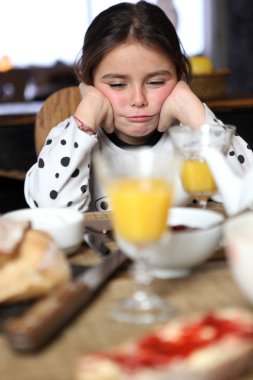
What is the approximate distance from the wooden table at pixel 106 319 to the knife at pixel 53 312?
0.05 feet

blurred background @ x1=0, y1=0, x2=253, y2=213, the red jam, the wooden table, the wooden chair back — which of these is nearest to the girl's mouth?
the wooden chair back

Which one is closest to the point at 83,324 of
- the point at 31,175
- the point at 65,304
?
the point at 65,304

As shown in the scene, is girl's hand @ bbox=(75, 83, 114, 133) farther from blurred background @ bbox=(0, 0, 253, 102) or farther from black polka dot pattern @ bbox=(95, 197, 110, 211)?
blurred background @ bbox=(0, 0, 253, 102)

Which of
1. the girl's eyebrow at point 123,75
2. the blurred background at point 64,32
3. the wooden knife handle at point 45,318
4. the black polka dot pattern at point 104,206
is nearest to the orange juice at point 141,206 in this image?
the wooden knife handle at point 45,318

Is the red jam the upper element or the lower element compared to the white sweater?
upper

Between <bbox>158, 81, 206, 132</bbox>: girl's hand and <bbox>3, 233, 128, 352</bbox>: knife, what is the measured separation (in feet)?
2.93

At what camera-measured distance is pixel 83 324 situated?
96cm

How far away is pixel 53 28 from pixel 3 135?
536cm

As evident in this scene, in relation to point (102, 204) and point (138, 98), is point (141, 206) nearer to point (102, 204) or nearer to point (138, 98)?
point (138, 98)

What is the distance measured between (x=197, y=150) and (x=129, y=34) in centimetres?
72

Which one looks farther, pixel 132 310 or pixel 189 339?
pixel 132 310

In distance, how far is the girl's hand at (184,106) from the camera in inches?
76.5

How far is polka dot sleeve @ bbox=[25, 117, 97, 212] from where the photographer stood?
6.20 feet

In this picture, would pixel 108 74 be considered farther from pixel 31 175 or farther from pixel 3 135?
pixel 3 135
